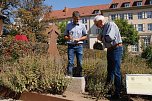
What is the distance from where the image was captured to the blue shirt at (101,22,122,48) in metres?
6.38

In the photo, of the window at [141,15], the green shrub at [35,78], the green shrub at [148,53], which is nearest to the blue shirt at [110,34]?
the green shrub at [35,78]

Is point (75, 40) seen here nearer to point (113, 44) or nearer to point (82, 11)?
point (113, 44)

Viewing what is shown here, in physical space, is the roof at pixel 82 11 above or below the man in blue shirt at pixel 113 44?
above

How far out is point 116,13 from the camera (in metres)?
75.9

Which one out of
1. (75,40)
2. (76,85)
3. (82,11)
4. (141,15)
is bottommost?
(76,85)

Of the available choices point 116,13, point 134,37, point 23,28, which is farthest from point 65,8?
point 23,28

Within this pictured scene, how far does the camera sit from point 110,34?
6.37 meters

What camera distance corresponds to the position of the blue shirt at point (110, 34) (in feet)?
20.9

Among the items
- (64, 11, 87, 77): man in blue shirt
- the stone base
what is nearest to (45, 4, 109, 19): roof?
(64, 11, 87, 77): man in blue shirt

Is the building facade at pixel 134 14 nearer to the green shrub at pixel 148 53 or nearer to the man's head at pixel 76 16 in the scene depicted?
the green shrub at pixel 148 53

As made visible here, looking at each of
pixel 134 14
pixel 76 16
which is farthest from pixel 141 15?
pixel 76 16

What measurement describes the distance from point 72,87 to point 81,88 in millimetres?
205

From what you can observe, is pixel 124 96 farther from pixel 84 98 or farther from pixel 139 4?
pixel 139 4

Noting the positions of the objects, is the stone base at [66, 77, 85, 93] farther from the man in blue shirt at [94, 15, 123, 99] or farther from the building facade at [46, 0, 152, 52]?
the building facade at [46, 0, 152, 52]
